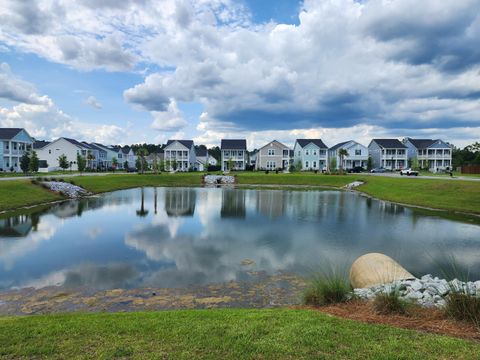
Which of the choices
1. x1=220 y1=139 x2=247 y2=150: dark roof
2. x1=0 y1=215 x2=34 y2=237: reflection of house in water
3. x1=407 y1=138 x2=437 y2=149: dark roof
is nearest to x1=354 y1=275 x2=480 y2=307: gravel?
x1=0 y1=215 x2=34 y2=237: reflection of house in water

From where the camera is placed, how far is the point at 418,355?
5102 mm

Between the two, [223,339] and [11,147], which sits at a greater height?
[11,147]

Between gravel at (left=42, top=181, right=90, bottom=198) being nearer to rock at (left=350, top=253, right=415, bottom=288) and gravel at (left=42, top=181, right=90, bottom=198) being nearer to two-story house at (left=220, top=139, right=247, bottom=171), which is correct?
rock at (left=350, top=253, right=415, bottom=288)

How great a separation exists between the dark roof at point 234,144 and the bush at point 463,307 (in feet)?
280

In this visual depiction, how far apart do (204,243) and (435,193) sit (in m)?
27.6

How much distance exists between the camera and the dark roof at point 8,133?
65.8 meters

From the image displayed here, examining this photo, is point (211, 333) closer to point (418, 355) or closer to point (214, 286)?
point (418, 355)

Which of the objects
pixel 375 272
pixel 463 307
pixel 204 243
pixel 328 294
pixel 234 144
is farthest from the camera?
pixel 234 144

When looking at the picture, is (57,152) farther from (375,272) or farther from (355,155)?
(375,272)

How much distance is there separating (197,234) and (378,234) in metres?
10.6

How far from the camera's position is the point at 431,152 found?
3647 inches

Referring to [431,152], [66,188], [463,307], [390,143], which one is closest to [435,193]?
[463,307]

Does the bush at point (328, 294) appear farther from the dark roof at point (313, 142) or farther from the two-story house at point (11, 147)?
the dark roof at point (313, 142)

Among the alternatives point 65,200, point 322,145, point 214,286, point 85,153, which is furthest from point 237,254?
point 85,153
